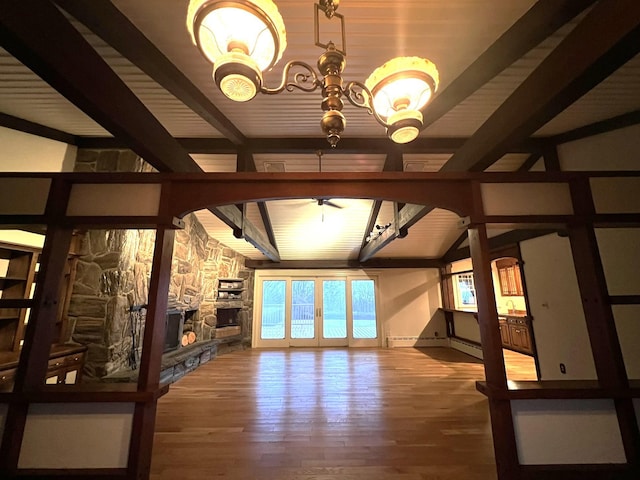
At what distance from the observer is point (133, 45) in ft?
4.92

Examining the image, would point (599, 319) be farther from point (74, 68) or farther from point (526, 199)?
point (74, 68)

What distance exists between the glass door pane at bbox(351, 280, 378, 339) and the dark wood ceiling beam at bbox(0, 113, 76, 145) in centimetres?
650

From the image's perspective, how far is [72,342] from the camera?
2996 mm

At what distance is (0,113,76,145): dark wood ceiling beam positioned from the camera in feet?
7.48

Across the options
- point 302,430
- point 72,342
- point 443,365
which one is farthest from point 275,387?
point 443,365

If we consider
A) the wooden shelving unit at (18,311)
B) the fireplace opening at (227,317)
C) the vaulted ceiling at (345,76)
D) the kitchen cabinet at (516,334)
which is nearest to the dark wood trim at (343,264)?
the fireplace opening at (227,317)

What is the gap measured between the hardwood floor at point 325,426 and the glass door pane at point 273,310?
257 cm

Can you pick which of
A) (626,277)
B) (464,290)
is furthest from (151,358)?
(464,290)

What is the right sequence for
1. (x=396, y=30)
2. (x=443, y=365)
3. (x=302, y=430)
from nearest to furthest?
(x=396, y=30)
(x=302, y=430)
(x=443, y=365)

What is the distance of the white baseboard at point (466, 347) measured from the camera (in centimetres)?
561

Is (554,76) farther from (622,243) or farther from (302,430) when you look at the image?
(302,430)

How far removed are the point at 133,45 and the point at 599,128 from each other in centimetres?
397

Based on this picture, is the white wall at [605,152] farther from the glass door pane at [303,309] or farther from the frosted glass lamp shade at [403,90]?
the glass door pane at [303,309]

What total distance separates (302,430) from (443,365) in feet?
11.6
